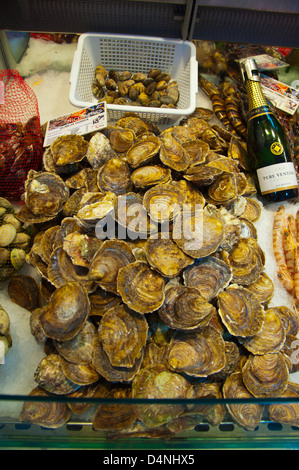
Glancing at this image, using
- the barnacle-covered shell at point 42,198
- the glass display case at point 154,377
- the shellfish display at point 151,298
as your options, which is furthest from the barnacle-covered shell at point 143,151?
the barnacle-covered shell at point 42,198

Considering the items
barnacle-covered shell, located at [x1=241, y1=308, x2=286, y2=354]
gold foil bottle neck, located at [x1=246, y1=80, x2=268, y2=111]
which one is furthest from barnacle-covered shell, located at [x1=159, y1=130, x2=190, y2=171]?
gold foil bottle neck, located at [x1=246, y1=80, x2=268, y2=111]

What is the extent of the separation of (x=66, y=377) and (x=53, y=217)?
75cm

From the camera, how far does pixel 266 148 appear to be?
6.67 feet

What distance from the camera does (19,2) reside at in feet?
6.26

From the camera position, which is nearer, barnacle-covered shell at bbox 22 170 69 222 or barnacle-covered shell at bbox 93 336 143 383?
barnacle-covered shell at bbox 93 336 143 383

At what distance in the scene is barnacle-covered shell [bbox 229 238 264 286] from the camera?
1.48 metres

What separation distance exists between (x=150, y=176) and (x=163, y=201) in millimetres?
163

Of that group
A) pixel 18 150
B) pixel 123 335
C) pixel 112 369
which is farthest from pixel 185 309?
pixel 18 150

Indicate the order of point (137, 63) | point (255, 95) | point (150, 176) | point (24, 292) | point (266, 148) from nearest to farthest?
1. point (150, 176)
2. point (24, 292)
3. point (266, 148)
4. point (255, 95)
5. point (137, 63)

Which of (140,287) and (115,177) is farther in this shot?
(115,177)

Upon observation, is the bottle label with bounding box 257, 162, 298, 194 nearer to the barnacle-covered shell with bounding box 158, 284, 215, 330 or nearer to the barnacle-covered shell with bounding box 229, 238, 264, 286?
the barnacle-covered shell with bounding box 229, 238, 264, 286

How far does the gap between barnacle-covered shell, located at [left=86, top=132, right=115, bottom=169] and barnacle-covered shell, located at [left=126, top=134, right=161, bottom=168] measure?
0.15 meters

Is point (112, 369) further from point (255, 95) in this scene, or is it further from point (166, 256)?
point (255, 95)

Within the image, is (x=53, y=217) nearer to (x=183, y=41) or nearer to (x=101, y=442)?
(x=101, y=442)
